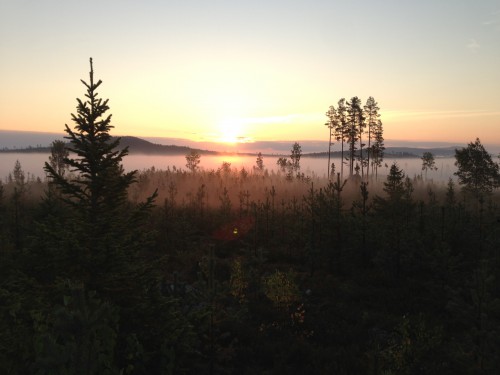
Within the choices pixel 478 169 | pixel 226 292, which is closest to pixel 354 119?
pixel 478 169

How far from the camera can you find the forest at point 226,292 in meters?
6.28

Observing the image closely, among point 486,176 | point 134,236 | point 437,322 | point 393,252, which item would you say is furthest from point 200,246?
point 486,176

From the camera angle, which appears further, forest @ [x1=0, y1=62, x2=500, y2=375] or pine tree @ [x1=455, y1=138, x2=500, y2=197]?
pine tree @ [x1=455, y1=138, x2=500, y2=197]

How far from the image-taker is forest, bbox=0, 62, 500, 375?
20.6 feet

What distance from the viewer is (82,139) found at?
7.32 metres

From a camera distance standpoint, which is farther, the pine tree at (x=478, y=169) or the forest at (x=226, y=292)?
the pine tree at (x=478, y=169)

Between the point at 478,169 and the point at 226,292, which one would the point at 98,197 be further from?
the point at 478,169

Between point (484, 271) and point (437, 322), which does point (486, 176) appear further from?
point (484, 271)

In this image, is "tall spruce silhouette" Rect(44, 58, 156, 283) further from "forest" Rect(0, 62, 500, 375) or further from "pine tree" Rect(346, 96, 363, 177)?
"pine tree" Rect(346, 96, 363, 177)

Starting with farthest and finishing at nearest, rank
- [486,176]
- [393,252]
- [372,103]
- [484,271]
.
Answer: [372,103]
[486,176]
[393,252]
[484,271]

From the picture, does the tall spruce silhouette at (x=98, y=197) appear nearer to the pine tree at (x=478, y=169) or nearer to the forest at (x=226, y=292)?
the forest at (x=226, y=292)

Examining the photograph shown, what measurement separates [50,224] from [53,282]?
1168mm

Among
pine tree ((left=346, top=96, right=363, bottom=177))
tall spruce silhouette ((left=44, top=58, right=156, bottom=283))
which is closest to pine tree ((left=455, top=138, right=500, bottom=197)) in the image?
pine tree ((left=346, top=96, right=363, bottom=177))

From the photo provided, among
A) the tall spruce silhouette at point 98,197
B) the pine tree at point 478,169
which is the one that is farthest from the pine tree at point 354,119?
the tall spruce silhouette at point 98,197
